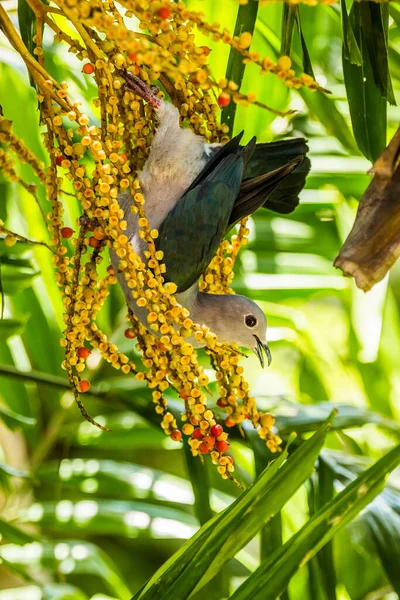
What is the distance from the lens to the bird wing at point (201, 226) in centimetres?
90

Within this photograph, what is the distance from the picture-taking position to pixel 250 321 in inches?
42.2

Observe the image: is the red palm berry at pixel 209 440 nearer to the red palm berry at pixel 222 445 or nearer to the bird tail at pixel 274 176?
the red palm berry at pixel 222 445

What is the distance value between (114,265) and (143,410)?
1.56 ft

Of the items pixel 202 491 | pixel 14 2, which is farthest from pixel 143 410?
pixel 14 2

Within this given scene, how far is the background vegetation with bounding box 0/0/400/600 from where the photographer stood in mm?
1257

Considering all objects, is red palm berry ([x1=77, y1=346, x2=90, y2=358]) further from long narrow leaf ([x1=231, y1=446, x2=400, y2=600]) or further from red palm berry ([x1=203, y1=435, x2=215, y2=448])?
long narrow leaf ([x1=231, y1=446, x2=400, y2=600])

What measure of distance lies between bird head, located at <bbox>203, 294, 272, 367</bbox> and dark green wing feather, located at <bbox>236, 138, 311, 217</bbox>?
134 mm

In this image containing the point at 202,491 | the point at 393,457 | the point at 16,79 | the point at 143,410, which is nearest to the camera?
the point at 393,457

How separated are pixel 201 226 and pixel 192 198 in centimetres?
6

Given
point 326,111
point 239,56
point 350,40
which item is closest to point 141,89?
point 239,56

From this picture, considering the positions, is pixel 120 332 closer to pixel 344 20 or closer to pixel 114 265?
pixel 114 265

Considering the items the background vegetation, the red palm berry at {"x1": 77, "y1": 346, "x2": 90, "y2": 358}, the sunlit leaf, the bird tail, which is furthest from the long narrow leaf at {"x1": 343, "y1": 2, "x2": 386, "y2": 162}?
the sunlit leaf

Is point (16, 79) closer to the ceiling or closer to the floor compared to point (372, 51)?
closer to the ceiling

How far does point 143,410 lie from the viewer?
Answer: 1322 mm
